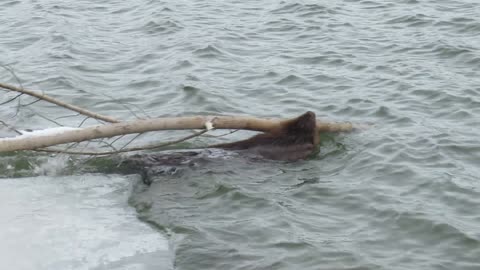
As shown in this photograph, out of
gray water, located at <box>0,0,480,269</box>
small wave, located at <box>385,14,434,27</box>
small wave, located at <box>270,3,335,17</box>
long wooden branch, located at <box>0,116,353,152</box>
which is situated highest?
long wooden branch, located at <box>0,116,353,152</box>

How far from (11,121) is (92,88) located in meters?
1.65

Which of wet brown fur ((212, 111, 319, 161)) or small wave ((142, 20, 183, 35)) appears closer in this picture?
wet brown fur ((212, 111, 319, 161))

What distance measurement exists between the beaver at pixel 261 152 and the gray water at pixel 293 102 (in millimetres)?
193

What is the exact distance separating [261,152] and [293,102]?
85.3 inches

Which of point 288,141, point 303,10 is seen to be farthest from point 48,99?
point 303,10

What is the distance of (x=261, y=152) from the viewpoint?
1005cm

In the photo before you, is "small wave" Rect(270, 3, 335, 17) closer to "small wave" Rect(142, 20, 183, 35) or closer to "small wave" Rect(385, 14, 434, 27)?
"small wave" Rect(385, 14, 434, 27)

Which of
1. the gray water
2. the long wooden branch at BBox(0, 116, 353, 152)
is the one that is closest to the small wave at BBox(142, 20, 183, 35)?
the gray water

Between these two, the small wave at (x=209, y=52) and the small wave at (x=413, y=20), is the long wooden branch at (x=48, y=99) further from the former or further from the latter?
the small wave at (x=413, y=20)

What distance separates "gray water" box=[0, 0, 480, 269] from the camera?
8227mm

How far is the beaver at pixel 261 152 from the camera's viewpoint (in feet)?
32.3

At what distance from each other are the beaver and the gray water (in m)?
0.19

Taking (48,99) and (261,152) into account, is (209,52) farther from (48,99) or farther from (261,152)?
(48,99)

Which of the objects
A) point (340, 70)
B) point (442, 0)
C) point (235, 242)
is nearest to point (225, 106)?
point (340, 70)
